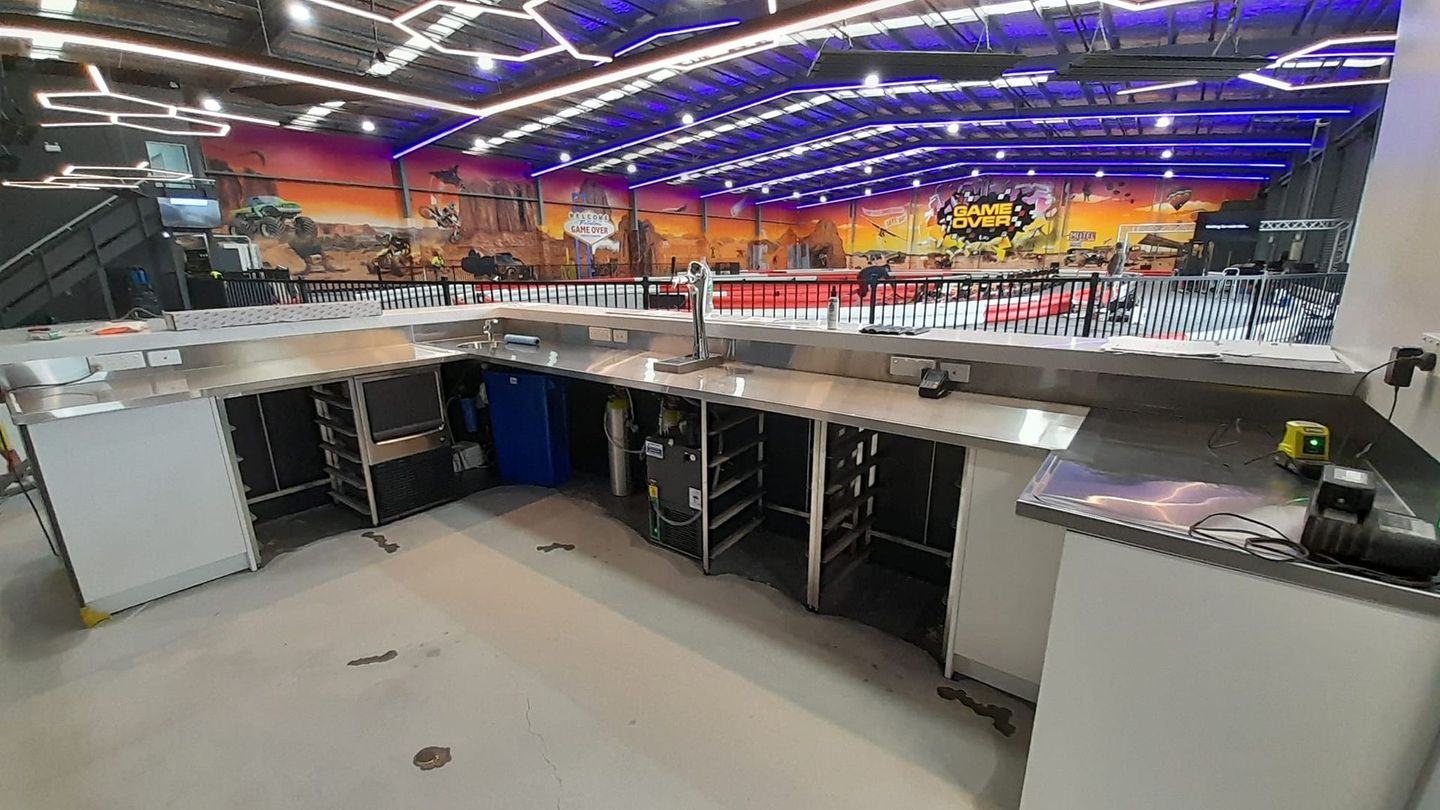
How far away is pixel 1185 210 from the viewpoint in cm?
1467

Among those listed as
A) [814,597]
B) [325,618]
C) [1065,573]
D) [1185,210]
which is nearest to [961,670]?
[814,597]

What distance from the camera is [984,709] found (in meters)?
1.82

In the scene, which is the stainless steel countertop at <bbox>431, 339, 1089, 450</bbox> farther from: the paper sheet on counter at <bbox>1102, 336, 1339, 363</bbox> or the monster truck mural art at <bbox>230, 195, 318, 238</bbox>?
the monster truck mural art at <bbox>230, 195, 318, 238</bbox>

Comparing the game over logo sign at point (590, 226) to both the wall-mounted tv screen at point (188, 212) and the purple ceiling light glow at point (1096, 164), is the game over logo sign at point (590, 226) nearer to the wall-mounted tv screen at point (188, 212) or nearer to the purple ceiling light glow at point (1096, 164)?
the wall-mounted tv screen at point (188, 212)

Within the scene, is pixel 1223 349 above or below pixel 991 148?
below

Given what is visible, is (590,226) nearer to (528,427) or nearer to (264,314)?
(528,427)

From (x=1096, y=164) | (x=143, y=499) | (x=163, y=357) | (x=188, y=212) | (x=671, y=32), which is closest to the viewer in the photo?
(x=143, y=499)

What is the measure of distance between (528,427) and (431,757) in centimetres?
217

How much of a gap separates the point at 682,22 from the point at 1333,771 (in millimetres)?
7015

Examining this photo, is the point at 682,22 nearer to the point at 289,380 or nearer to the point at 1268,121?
the point at 289,380

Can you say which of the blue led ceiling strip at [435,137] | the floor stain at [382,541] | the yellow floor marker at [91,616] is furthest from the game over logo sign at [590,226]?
the yellow floor marker at [91,616]

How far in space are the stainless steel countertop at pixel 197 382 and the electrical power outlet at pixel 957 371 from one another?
264cm

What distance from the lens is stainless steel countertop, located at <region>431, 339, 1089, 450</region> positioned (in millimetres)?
1790

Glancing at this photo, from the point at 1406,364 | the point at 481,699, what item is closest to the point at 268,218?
the point at 481,699
